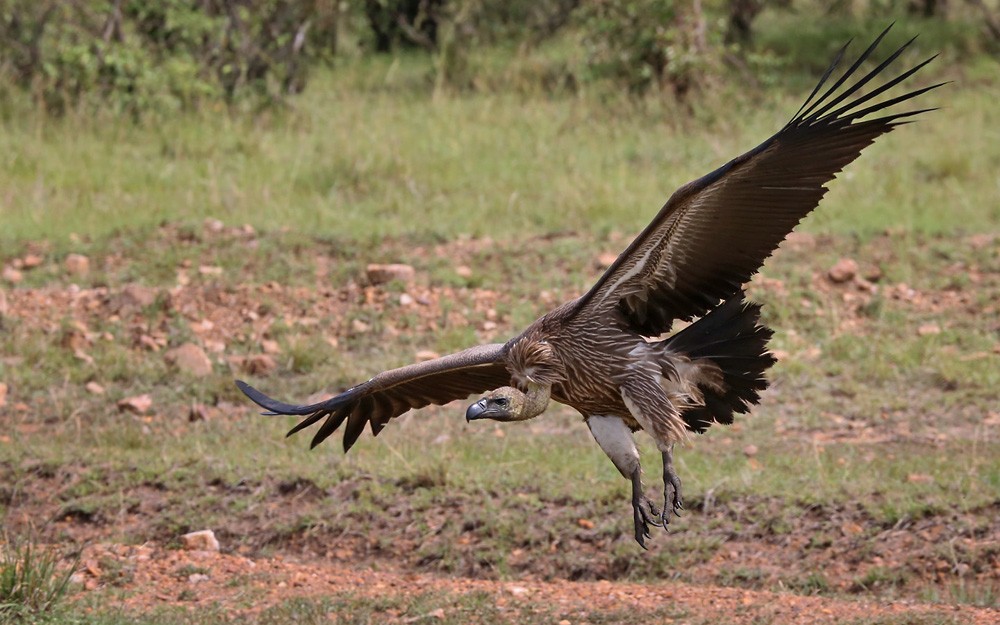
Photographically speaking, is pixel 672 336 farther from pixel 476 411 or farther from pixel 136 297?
pixel 136 297

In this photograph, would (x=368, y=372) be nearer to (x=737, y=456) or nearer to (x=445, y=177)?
(x=737, y=456)

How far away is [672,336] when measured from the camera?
4438 millimetres

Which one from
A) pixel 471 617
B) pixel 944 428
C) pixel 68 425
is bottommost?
pixel 68 425

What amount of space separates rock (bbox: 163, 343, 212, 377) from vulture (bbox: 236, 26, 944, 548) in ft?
9.84

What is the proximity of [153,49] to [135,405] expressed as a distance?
5.15 meters

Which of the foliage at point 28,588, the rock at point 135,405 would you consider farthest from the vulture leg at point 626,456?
the rock at point 135,405

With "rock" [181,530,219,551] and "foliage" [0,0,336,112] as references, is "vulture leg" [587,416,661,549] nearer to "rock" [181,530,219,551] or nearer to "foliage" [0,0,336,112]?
"rock" [181,530,219,551]

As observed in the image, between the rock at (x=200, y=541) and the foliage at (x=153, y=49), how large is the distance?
18.9 ft

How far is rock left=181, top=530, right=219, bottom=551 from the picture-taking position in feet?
19.1

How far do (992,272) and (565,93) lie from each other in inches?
179

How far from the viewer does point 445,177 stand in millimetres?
10141

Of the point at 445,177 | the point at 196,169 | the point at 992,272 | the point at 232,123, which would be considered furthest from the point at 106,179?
the point at 992,272

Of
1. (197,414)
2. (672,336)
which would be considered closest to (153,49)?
(197,414)

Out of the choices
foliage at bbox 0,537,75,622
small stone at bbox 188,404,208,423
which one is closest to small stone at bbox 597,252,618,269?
small stone at bbox 188,404,208,423
